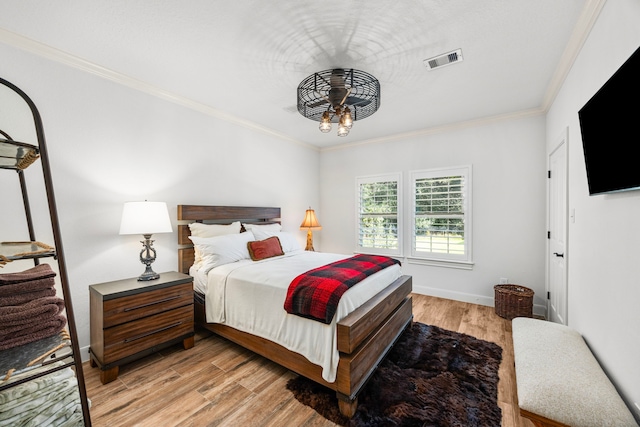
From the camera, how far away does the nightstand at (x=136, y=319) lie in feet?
6.95

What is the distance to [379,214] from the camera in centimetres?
475

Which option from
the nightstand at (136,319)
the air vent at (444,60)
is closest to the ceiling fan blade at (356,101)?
the air vent at (444,60)

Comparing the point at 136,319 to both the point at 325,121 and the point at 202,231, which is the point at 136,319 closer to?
the point at 202,231

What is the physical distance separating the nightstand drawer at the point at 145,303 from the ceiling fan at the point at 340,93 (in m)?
2.02

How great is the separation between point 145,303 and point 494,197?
428 cm

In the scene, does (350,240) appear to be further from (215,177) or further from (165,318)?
(165,318)

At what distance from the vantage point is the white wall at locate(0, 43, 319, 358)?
2.18 m

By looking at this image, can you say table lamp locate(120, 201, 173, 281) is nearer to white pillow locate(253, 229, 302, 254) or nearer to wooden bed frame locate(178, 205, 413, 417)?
wooden bed frame locate(178, 205, 413, 417)

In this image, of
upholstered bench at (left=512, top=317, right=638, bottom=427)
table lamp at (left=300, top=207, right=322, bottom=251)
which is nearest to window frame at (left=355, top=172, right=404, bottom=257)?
table lamp at (left=300, top=207, right=322, bottom=251)

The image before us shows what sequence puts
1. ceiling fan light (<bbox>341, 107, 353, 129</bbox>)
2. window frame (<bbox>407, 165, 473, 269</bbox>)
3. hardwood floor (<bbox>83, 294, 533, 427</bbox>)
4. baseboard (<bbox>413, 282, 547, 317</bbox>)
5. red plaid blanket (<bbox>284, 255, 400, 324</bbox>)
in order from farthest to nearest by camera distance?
window frame (<bbox>407, 165, 473, 269</bbox>) → baseboard (<bbox>413, 282, 547, 317</bbox>) → ceiling fan light (<bbox>341, 107, 353, 129</bbox>) → red plaid blanket (<bbox>284, 255, 400, 324</bbox>) → hardwood floor (<bbox>83, 294, 533, 427</bbox>)

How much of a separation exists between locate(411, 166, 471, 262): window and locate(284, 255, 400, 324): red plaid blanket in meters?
2.22

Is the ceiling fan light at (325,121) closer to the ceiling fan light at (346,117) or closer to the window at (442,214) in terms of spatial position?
the ceiling fan light at (346,117)

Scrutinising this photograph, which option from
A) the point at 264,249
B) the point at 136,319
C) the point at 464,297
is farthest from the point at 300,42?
the point at 464,297

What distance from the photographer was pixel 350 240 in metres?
5.08
